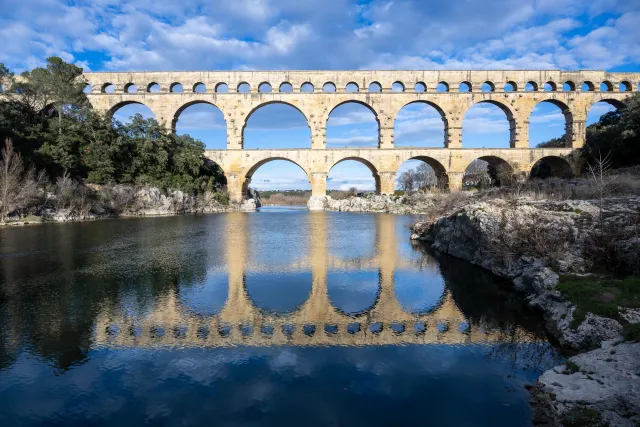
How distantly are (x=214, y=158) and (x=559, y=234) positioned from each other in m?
29.4

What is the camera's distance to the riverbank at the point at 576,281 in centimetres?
336

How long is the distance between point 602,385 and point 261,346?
3783 mm

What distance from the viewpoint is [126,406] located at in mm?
3668

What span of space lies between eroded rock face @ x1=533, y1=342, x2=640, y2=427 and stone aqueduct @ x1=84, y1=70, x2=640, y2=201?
29.0m

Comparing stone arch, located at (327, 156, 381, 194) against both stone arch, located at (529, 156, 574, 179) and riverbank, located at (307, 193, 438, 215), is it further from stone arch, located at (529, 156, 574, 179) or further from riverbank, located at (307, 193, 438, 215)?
stone arch, located at (529, 156, 574, 179)

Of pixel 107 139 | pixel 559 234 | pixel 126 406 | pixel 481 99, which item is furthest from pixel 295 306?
pixel 481 99

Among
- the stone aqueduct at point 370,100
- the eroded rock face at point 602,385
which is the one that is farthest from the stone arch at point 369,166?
the eroded rock face at point 602,385

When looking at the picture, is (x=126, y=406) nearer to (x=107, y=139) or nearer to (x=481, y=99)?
(x=107, y=139)

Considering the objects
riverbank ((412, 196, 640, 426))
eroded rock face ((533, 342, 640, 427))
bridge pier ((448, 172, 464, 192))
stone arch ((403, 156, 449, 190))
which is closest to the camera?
eroded rock face ((533, 342, 640, 427))

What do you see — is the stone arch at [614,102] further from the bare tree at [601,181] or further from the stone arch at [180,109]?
the stone arch at [180,109]

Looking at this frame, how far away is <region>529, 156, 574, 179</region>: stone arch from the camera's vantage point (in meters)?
31.7

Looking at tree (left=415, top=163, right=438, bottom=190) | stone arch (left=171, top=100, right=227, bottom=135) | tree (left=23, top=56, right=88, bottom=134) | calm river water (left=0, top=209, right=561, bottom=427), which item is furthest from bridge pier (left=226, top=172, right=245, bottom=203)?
tree (left=415, top=163, right=438, bottom=190)

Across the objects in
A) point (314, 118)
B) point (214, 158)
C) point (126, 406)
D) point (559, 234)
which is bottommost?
point (126, 406)

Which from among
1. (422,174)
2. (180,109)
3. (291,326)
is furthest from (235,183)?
(422,174)
